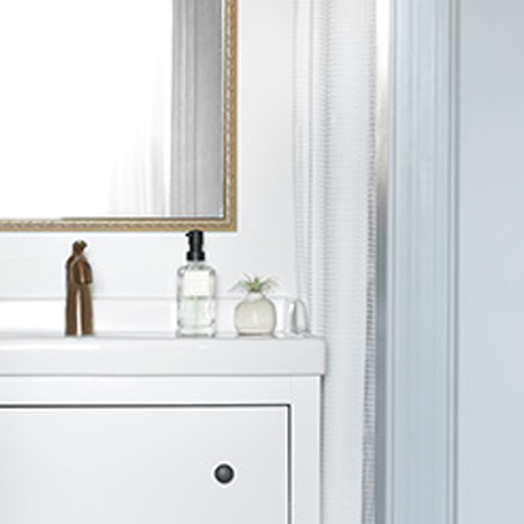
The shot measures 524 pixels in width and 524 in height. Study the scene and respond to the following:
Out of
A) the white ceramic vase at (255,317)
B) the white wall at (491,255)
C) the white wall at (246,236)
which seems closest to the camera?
the white wall at (491,255)

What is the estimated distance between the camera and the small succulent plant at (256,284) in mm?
1562

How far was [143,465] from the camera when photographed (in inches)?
52.1

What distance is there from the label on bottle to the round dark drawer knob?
0.35 metres

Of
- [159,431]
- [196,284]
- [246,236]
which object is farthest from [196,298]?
[159,431]

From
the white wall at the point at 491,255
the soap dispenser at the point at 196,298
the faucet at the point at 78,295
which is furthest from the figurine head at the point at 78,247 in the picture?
the white wall at the point at 491,255

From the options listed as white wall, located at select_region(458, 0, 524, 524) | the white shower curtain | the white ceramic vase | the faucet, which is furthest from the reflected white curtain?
white wall, located at select_region(458, 0, 524, 524)

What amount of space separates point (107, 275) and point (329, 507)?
0.64 metres

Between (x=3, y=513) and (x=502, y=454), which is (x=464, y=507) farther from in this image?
(x=3, y=513)

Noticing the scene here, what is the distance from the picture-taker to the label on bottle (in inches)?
62.1

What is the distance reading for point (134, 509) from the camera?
1323 mm

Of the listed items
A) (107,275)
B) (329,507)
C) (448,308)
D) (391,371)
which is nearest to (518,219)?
(448,308)

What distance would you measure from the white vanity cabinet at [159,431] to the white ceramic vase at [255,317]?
8.2 inches

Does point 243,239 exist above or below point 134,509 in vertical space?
above

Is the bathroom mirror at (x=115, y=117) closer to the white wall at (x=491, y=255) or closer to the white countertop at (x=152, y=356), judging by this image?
the white countertop at (x=152, y=356)
